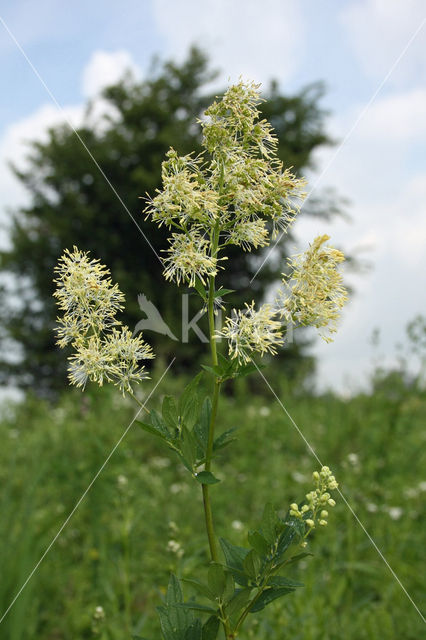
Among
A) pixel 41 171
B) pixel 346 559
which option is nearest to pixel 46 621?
pixel 346 559

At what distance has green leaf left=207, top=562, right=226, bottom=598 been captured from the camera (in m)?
1.06

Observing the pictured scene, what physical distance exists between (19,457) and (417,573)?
3.43 m

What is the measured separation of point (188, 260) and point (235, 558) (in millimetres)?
602

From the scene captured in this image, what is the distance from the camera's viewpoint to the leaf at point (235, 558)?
3.76 feet

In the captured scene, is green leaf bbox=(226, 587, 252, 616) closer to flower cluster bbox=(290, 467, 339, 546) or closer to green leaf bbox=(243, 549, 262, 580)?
green leaf bbox=(243, 549, 262, 580)

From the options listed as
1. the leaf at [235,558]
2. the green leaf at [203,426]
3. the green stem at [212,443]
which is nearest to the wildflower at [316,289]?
the green stem at [212,443]

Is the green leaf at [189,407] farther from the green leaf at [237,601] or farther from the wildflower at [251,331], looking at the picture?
the green leaf at [237,601]

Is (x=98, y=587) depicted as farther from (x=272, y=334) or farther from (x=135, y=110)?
(x=135, y=110)

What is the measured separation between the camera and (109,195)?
15766mm

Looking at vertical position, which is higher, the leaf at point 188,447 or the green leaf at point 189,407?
the green leaf at point 189,407

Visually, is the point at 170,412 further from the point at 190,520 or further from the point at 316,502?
the point at 190,520

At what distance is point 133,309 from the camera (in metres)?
13.9

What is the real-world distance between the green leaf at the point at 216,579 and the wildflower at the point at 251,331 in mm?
379

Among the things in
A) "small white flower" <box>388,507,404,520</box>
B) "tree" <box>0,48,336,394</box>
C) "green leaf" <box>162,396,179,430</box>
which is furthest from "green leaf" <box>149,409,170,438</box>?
"tree" <box>0,48,336,394</box>
